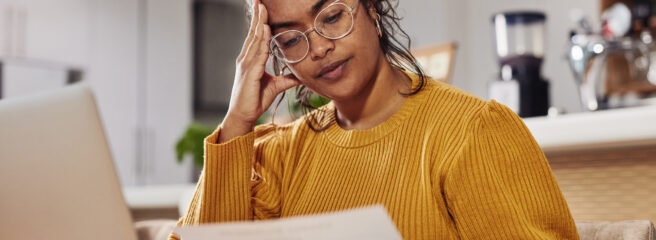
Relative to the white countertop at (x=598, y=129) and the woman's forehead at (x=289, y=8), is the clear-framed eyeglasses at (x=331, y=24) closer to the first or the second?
the woman's forehead at (x=289, y=8)

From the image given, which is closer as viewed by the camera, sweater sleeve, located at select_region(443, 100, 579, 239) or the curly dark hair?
sweater sleeve, located at select_region(443, 100, 579, 239)

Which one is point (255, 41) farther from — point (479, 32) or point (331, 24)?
point (479, 32)

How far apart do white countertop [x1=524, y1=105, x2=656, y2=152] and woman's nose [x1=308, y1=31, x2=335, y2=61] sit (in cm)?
50

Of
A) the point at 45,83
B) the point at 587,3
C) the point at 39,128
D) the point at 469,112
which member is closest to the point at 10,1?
the point at 45,83

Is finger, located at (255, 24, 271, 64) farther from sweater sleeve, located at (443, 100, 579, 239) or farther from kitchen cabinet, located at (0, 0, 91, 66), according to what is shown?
→ kitchen cabinet, located at (0, 0, 91, 66)

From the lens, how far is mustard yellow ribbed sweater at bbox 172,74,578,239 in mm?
803

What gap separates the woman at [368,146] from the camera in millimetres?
809

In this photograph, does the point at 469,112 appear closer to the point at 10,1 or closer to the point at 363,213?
the point at 363,213

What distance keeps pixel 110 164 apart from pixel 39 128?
139 millimetres

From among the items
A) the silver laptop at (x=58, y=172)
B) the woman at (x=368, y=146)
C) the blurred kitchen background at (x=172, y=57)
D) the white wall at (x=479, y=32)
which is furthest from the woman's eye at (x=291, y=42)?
the white wall at (x=479, y=32)

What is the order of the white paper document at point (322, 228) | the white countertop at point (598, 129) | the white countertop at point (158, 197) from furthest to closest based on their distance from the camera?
the white countertop at point (158, 197)
the white countertop at point (598, 129)
the white paper document at point (322, 228)

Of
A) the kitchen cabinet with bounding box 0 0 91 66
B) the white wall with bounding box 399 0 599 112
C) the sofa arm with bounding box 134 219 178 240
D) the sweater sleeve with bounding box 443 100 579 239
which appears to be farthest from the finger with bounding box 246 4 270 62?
the kitchen cabinet with bounding box 0 0 91 66

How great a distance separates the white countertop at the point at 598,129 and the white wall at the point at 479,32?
2.61 metres

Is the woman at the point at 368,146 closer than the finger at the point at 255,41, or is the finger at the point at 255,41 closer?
the woman at the point at 368,146
